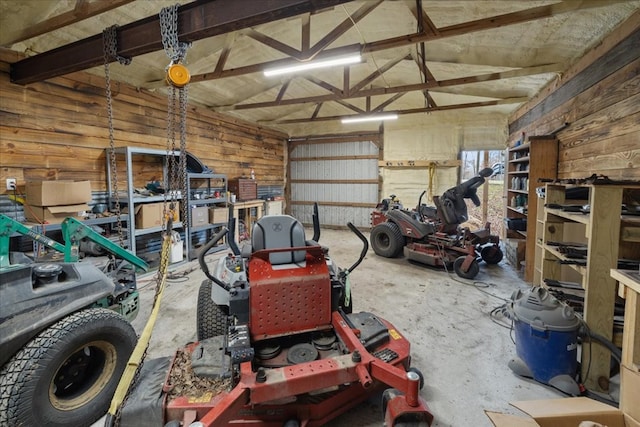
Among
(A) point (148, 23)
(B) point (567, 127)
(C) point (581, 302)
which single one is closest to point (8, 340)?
(A) point (148, 23)

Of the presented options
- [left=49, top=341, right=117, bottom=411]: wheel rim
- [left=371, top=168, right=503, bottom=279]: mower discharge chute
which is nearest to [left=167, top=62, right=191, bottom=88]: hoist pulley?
[left=49, top=341, right=117, bottom=411]: wheel rim

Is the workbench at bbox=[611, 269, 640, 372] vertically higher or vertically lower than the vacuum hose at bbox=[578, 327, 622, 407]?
higher

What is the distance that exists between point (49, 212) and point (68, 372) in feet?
8.01

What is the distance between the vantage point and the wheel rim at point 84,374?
1.78m

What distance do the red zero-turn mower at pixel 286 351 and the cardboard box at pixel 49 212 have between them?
7.35ft

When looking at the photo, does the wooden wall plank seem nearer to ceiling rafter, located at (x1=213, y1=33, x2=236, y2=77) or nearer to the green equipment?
ceiling rafter, located at (x1=213, y1=33, x2=236, y2=77)

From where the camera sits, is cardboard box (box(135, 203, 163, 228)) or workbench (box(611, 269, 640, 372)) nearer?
workbench (box(611, 269, 640, 372))

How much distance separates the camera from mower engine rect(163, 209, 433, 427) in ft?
4.89

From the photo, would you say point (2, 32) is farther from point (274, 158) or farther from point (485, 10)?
point (274, 158)

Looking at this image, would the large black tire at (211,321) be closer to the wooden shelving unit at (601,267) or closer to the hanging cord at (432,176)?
the wooden shelving unit at (601,267)

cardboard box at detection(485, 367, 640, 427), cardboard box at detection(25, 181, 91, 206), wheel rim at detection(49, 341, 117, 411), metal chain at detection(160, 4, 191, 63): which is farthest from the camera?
cardboard box at detection(25, 181, 91, 206)

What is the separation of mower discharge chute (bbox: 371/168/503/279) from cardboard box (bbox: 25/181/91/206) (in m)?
4.59

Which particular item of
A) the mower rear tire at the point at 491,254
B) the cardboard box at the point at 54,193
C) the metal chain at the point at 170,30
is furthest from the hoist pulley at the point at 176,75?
the mower rear tire at the point at 491,254

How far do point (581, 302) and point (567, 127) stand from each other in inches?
99.2
